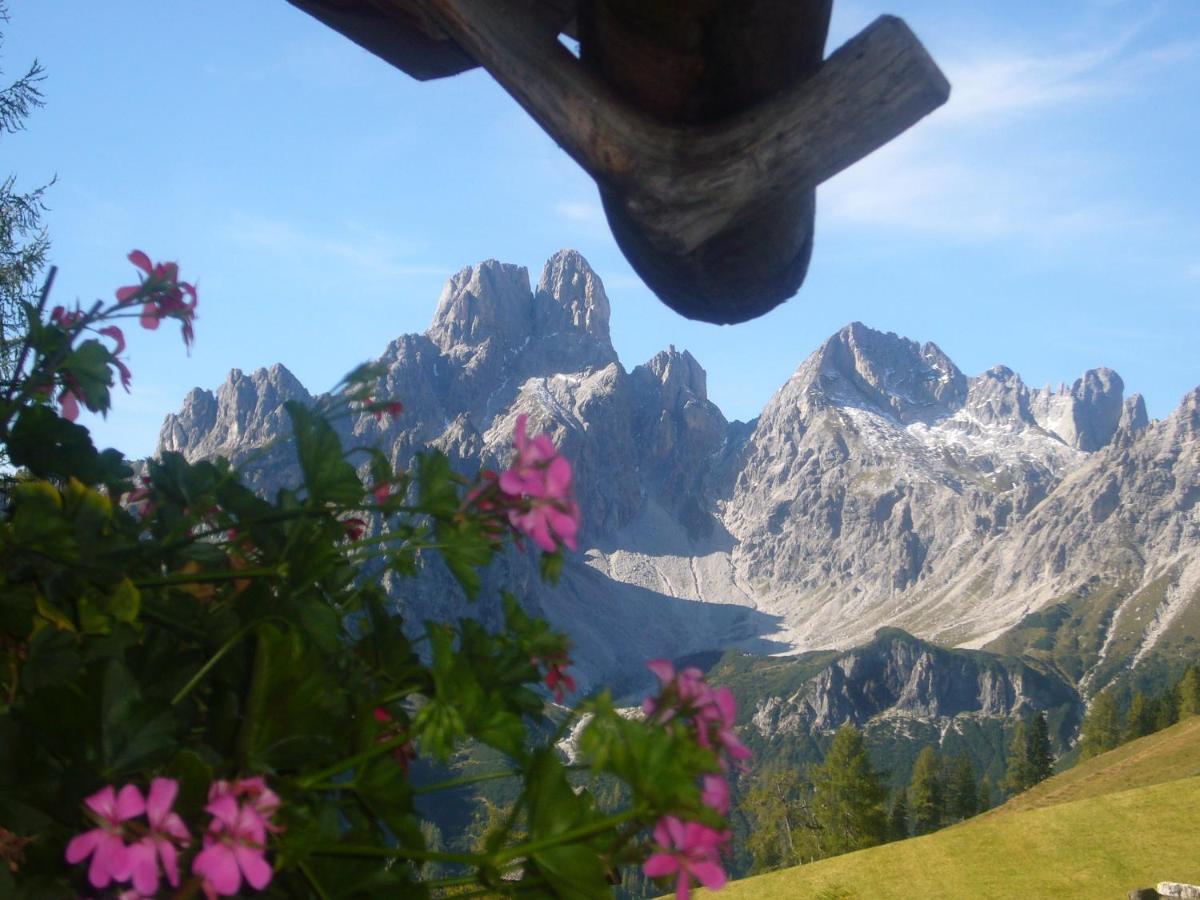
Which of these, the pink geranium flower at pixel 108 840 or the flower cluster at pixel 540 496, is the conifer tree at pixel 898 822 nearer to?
the flower cluster at pixel 540 496

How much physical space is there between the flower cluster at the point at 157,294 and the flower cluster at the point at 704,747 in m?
1.21

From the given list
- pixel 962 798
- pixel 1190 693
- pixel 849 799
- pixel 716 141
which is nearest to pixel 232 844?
pixel 716 141

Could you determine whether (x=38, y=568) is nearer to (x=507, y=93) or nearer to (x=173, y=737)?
(x=173, y=737)

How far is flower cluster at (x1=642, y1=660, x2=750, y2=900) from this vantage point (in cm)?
89

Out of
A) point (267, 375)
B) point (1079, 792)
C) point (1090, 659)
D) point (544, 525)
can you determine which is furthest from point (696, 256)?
point (267, 375)

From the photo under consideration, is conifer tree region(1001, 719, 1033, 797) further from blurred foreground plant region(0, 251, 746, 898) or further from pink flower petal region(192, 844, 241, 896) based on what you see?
pink flower petal region(192, 844, 241, 896)

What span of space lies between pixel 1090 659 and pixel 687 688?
18721 centimetres

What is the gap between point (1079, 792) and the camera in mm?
39156

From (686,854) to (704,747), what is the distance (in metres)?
0.10

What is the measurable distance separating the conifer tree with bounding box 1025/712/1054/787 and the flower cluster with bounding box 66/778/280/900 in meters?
91.7

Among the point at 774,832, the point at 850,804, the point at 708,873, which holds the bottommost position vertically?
the point at 774,832

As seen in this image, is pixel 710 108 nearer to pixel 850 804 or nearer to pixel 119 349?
pixel 119 349

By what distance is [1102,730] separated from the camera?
8606cm

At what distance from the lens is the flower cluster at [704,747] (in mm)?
893
